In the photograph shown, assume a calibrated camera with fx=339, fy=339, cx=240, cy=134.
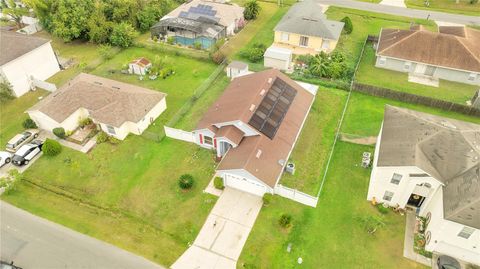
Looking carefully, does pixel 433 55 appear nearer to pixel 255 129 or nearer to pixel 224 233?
pixel 255 129

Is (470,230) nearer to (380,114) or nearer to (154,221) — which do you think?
(380,114)

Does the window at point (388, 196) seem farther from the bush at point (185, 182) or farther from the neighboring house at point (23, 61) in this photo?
the neighboring house at point (23, 61)

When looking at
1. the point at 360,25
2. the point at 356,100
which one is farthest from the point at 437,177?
the point at 360,25

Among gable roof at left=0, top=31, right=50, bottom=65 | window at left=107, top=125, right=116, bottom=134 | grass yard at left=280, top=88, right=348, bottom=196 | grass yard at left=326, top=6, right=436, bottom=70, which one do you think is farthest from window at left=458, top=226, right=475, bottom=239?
gable roof at left=0, top=31, right=50, bottom=65

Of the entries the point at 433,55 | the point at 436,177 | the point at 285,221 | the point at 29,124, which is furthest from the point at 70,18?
the point at 433,55

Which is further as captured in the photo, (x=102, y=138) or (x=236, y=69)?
(x=236, y=69)

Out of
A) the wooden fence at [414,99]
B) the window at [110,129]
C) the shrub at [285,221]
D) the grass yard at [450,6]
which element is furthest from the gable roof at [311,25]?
the shrub at [285,221]
